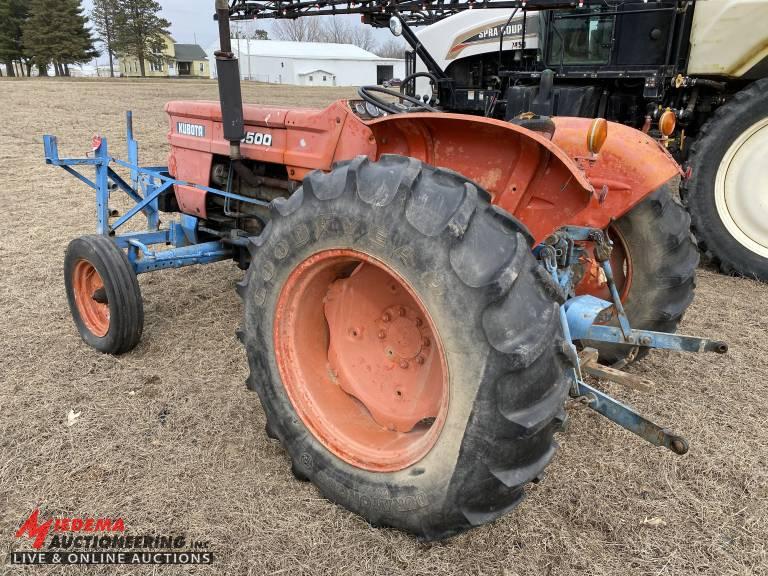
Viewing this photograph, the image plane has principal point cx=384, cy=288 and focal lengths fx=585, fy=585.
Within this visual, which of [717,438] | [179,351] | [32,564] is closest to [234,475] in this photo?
[32,564]

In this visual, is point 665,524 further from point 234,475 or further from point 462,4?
point 462,4

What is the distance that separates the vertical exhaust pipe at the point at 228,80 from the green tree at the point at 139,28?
50464 millimetres

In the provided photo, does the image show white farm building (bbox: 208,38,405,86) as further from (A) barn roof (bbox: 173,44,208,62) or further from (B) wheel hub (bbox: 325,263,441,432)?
(B) wheel hub (bbox: 325,263,441,432)

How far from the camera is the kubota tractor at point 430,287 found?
1.58 meters

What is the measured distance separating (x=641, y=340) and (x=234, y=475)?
1.66 metres

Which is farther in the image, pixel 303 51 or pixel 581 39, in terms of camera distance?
pixel 303 51

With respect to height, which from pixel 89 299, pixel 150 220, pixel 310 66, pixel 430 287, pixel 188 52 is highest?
pixel 188 52

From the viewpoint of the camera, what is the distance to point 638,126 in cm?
576

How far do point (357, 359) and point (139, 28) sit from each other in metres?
52.7

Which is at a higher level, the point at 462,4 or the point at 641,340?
the point at 462,4

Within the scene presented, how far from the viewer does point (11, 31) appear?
36750 mm
